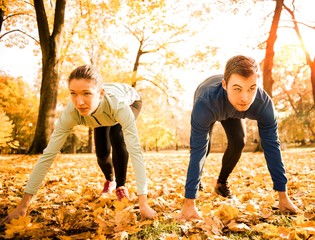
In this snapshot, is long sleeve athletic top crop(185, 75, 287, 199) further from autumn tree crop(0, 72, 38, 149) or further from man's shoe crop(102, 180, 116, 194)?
autumn tree crop(0, 72, 38, 149)

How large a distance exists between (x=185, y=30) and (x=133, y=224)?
17.6 m

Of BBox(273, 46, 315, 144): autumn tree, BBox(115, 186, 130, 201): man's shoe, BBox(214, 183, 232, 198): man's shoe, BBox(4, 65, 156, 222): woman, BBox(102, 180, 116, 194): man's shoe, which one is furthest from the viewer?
BBox(273, 46, 315, 144): autumn tree

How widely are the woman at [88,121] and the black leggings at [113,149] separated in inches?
17.4

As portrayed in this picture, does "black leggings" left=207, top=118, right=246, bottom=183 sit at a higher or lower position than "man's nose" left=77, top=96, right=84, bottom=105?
lower

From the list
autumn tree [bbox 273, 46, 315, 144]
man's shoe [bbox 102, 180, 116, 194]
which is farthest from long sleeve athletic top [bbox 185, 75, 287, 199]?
autumn tree [bbox 273, 46, 315, 144]

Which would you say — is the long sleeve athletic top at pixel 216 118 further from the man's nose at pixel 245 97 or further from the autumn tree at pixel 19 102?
the autumn tree at pixel 19 102

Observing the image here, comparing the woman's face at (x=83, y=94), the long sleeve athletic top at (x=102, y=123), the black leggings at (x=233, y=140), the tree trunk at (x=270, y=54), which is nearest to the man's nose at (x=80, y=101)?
the woman's face at (x=83, y=94)

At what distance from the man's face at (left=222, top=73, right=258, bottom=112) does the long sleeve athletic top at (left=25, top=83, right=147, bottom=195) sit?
0.91m

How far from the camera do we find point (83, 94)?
246cm

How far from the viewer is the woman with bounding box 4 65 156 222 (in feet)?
7.93

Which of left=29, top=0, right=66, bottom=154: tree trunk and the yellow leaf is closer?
the yellow leaf

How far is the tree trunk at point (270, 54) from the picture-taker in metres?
13.9

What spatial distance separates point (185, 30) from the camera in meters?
18.5

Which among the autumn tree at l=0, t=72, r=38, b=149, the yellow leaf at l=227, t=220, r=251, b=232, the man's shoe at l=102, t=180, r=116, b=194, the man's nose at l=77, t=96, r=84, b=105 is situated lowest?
the man's shoe at l=102, t=180, r=116, b=194
